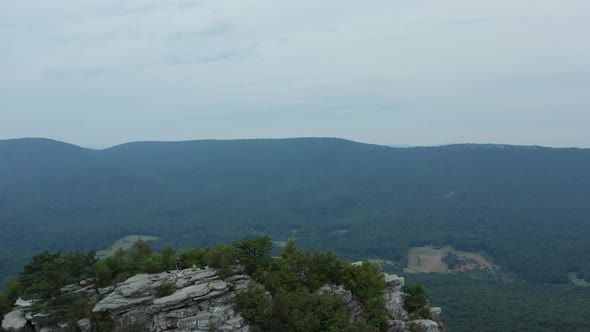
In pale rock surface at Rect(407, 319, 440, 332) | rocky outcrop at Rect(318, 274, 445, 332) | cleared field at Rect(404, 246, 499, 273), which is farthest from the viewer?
cleared field at Rect(404, 246, 499, 273)

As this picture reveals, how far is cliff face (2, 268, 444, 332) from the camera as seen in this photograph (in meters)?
23.2

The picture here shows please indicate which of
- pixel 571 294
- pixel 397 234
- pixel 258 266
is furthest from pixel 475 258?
pixel 258 266

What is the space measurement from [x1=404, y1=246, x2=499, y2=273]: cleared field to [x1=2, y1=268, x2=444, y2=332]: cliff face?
99845 millimetres

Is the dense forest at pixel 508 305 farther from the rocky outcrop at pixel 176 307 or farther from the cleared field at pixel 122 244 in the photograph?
the cleared field at pixel 122 244

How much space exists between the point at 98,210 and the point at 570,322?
192378 millimetres

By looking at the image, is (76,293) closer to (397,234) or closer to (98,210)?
(397,234)

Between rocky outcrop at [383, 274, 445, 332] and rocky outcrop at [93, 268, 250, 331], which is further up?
rocky outcrop at [93, 268, 250, 331]

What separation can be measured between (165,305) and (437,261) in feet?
393

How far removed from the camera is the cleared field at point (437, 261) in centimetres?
12019

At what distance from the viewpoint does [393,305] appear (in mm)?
30969

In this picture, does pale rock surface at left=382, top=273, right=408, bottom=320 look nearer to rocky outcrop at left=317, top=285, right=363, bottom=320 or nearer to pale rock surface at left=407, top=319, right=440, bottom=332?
pale rock surface at left=407, top=319, right=440, bottom=332

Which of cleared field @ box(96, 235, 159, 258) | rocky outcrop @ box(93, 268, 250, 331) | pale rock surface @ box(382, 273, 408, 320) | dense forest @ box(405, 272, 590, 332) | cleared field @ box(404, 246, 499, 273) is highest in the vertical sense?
rocky outcrop @ box(93, 268, 250, 331)

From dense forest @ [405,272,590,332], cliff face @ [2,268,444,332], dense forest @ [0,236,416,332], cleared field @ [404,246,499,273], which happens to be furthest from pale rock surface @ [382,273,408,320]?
cleared field @ [404,246,499,273]

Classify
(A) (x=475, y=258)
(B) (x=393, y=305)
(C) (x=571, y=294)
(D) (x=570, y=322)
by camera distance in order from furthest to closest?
1. (A) (x=475, y=258)
2. (C) (x=571, y=294)
3. (D) (x=570, y=322)
4. (B) (x=393, y=305)
